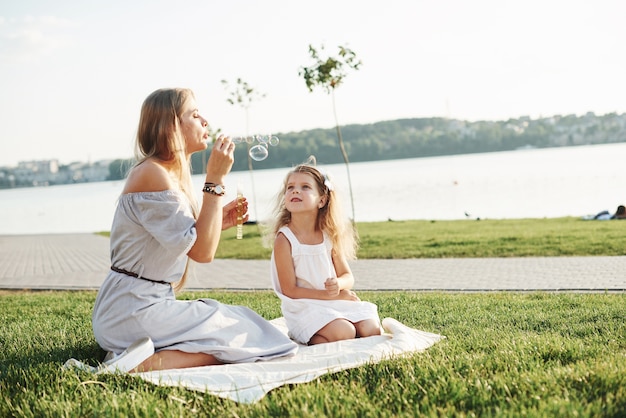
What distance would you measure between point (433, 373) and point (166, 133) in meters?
2.06

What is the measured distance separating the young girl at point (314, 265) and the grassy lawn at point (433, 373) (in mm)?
710

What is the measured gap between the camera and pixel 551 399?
3227 millimetres

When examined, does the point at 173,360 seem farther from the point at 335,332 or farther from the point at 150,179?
the point at 335,332

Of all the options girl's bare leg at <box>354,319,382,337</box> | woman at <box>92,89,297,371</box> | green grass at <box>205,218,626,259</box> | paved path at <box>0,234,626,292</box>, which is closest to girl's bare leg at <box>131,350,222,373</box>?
woman at <box>92,89,297,371</box>

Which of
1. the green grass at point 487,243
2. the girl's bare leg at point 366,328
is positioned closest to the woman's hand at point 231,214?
the girl's bare leg at point 366,328

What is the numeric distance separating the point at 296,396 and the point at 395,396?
47cm

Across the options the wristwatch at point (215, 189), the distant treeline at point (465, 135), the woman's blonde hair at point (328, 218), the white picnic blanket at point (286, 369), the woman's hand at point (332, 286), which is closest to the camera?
the white picnic blanket at point (286, 369)

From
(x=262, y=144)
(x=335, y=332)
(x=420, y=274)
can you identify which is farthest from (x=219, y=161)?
(x=420, y=274)

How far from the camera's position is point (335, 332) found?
4914 mm

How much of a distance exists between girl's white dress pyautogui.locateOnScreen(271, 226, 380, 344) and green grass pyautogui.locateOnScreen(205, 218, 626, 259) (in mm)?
7519

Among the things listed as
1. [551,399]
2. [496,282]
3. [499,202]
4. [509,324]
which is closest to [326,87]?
[496,282]

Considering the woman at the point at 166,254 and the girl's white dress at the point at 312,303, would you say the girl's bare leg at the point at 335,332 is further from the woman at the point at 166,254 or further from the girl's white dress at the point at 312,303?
the woman at the point at 166,254

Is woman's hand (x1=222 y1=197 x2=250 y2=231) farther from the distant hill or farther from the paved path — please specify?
the distant hill

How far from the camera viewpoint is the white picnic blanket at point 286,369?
3770mm
